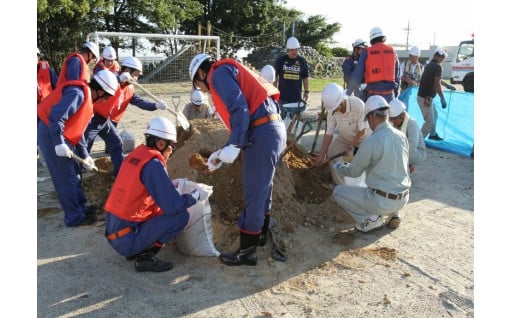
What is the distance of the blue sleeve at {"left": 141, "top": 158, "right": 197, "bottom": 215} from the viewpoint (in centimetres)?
306

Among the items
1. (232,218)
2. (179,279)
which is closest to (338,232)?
(232,218)

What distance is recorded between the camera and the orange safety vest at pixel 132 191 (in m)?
3.12

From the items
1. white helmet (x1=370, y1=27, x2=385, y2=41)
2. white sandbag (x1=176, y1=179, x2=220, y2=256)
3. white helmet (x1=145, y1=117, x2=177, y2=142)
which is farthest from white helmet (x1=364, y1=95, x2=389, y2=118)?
white helmet (x1=370, y1=27, x2=385, y2=41)

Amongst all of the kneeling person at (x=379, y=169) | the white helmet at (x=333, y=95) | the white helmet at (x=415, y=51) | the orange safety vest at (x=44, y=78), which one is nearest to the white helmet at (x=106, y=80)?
the white helmet at (x=333, y=95)

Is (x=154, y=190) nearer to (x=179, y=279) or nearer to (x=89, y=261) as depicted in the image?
(x=179, y=279)

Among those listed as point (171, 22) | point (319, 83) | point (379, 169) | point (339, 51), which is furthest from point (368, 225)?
point (339, 51)

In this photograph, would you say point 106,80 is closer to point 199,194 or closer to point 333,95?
point 199,194

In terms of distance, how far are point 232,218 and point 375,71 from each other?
324 centimetres

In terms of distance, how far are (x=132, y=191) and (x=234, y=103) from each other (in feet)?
3.24

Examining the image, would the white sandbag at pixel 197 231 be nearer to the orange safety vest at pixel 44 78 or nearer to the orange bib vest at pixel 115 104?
the orange bib vest at pixel 115 104

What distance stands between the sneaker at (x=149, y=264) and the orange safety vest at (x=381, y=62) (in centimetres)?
412

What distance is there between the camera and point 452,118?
7.95m

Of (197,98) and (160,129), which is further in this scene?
(197,98)

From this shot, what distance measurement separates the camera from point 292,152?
5.46 metres
